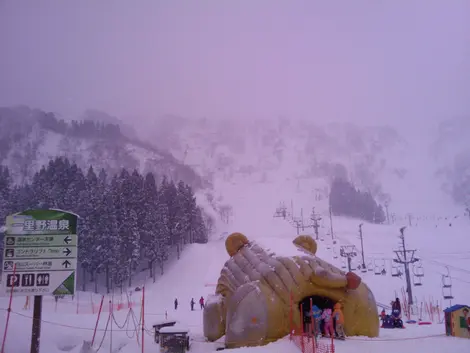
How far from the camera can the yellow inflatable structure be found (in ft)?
28.1

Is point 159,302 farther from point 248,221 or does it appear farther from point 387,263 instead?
point 248,221

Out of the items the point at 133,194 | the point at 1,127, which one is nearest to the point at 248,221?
the point at 133,194

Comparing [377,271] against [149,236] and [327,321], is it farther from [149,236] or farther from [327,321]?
[327,321]

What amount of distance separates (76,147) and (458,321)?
4688 inches

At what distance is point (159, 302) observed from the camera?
31.0 m

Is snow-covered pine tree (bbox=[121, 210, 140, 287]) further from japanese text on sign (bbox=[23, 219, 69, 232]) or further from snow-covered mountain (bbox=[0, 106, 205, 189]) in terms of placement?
snow-covered mountain (bbox=[0, 106, 205, 189])

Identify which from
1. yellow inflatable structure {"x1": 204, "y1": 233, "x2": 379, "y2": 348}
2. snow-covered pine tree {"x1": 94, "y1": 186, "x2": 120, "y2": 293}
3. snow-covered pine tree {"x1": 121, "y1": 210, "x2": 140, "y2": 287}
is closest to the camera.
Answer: yellow inflatable structure {"x1": 204, "y1": 233, "x2": 379, "y2": 348}

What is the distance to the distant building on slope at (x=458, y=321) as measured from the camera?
934 centimetres

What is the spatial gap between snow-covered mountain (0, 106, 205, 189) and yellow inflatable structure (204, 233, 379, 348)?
101335 mm

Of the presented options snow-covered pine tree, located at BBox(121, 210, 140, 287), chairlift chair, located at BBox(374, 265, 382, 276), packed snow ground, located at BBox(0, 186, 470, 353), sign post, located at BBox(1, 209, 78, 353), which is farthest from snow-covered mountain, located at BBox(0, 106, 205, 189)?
sign post, located at BBox(1, 209, 78, 353)

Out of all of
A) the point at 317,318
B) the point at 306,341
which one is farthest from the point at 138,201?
the point at 306,341

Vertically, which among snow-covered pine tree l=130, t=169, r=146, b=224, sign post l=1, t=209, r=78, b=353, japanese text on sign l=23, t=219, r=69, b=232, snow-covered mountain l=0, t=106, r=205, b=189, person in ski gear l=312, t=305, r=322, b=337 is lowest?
person in ski gear l=312, t=305, r=322, b=337

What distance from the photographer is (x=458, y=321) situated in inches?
372

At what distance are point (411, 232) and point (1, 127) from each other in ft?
350
